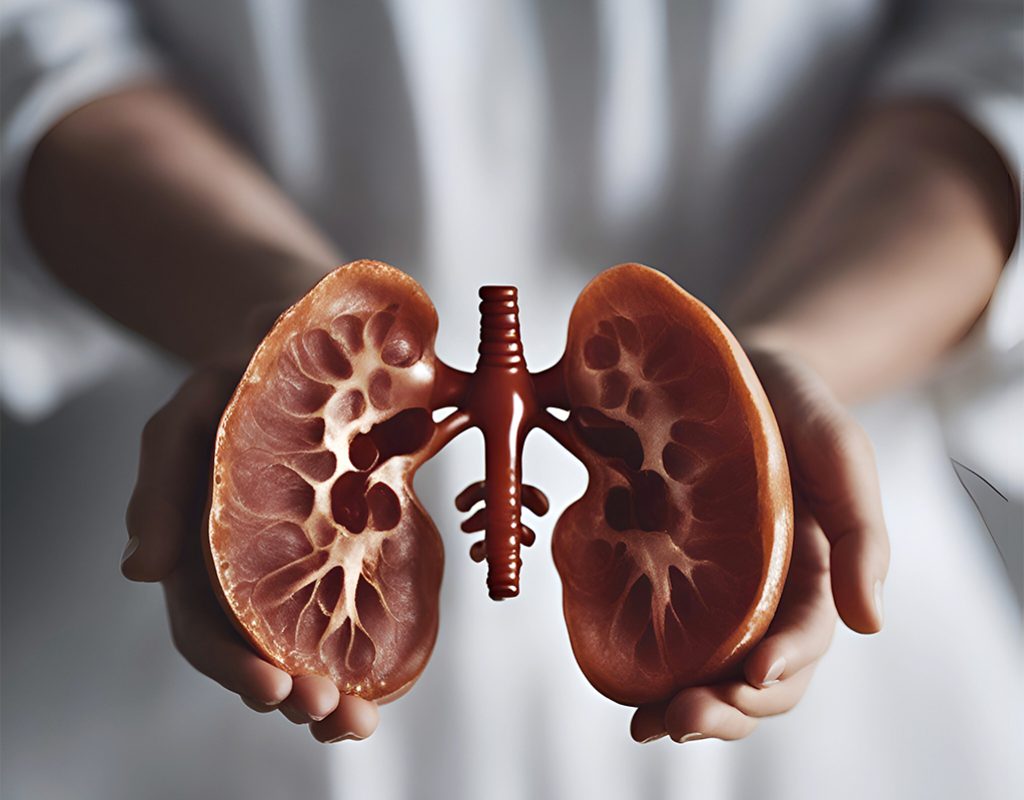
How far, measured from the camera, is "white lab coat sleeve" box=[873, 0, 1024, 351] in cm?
73

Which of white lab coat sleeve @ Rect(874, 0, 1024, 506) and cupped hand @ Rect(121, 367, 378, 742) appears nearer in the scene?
cupped hand @ Rect(121, 367, 378, 742)

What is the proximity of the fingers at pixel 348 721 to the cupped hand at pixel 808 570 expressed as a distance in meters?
0.13

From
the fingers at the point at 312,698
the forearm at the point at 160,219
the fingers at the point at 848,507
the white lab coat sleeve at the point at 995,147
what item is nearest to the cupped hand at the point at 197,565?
the fingers at the point at 312,698

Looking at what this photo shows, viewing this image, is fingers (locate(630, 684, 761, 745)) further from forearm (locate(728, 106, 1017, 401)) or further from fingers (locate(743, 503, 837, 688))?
forearm (locate(728, 106, 1017, 401))

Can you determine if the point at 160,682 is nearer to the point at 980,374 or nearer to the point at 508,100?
the point at 508,100

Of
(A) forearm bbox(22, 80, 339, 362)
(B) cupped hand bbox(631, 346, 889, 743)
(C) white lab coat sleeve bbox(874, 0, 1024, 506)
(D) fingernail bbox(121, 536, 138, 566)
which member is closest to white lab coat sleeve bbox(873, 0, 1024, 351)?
(C) white lab coat sleeve bbox(874, 0, 1024, 506)

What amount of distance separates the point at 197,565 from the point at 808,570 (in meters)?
0.33

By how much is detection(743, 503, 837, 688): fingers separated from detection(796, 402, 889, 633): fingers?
0.02m

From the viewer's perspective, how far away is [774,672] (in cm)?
51

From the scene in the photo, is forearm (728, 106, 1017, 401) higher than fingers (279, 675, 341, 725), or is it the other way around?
forearm (728, 106, 1017, 401)

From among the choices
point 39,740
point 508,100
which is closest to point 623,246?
point 508,100

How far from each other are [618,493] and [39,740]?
46 cm

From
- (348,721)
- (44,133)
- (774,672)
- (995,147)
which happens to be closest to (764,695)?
(774,672)

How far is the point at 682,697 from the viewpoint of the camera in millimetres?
521
